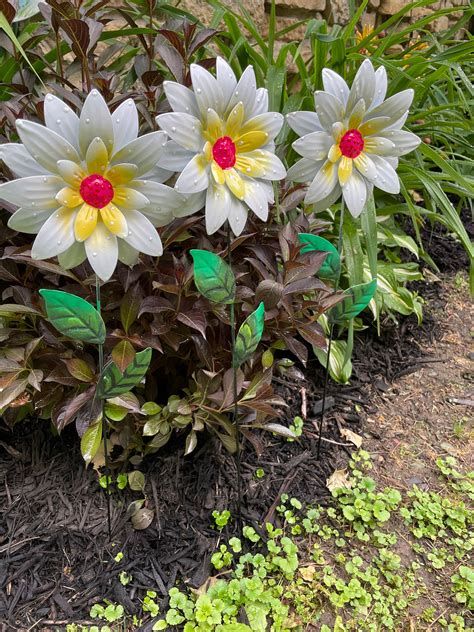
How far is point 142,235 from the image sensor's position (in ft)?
3.06

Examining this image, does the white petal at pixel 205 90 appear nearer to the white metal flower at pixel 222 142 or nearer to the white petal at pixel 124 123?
the white metal flower at pixel 222 142

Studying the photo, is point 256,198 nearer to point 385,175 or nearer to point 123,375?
point 385,175

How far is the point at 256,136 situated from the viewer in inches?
40.5

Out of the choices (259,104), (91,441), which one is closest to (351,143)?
(259,104)

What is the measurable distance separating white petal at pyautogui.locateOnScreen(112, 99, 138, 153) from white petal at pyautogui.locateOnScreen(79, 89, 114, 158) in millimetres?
11

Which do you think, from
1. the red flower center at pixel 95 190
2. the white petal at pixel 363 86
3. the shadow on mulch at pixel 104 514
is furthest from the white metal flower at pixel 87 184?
the shadow on mulch at pixel 104 514

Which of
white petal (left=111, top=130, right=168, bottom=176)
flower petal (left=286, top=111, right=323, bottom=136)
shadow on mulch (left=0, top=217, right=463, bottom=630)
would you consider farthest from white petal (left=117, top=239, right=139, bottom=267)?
shadow on mulch (left=0, top=217, right=463, bottom=630)

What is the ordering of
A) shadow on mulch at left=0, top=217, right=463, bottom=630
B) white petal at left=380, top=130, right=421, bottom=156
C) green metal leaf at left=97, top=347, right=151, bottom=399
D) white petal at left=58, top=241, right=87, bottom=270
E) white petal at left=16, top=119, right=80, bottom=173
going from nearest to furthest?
white petal at left=16, top=119, right=80, bottom=173, white petal at left=58, top=241, right=87, bottom=270, green metal leaf at left=97, top=347, right=151, bottom=399, white petal at left=380, top=130, right=421, bottom=156, shadow on mulch at left=0, top=217, right=463, bottom=630

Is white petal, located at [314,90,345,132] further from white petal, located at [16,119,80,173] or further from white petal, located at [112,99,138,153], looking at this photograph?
white petal, located at [16,119,80,173]

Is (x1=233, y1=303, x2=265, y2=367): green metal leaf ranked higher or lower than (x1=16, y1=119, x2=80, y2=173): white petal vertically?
lower

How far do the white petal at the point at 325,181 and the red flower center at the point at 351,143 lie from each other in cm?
4

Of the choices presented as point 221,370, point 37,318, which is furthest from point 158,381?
point 37,318

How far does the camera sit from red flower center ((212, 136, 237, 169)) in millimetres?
991

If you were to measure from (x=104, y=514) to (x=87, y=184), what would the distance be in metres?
0.98
